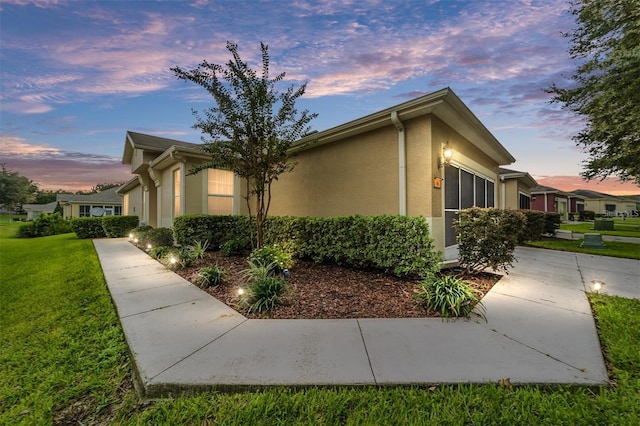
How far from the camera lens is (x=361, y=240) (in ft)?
18.7

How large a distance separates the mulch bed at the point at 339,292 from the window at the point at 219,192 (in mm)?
3905

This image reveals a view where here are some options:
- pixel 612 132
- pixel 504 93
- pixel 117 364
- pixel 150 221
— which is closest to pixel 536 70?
pixel 504 93

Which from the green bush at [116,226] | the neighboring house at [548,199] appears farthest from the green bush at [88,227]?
the neighboring house at [548,199]

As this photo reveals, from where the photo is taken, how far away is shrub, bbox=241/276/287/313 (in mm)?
3793

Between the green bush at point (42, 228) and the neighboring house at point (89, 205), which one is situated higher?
the neighboring house at point (89, 205)

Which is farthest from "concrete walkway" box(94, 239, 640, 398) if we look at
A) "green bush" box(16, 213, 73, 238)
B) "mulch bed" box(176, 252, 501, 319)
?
"green bush" box(16, 213, 73, 238)

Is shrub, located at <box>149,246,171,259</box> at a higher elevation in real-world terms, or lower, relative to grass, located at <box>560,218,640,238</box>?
lower

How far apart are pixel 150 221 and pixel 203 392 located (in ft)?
46.8

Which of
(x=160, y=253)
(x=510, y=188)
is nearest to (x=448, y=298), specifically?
(x=160, y=253)

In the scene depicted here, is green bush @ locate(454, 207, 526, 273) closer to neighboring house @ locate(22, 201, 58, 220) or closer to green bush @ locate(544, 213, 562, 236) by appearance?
green bush @ locate(544, 213, 562, 236)

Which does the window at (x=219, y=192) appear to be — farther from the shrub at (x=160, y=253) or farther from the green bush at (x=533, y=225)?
the green bush at (x=533, y=225)

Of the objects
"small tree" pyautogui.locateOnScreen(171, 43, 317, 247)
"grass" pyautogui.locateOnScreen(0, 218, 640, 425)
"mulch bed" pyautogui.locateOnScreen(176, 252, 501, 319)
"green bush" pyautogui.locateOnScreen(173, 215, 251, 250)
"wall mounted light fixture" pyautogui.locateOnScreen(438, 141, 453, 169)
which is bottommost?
"grass" pyautogui.locateOnScreen(0, 218, 640, 425)

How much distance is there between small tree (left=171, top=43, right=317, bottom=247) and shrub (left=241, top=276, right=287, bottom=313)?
242 cm

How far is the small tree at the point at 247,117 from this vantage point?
18.8ft
